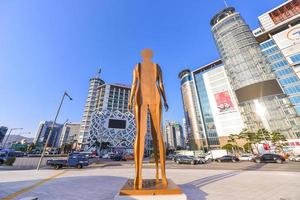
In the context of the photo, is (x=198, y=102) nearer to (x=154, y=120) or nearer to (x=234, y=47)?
(x=234, y=47)

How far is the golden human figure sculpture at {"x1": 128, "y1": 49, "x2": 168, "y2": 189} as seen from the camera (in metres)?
4.90

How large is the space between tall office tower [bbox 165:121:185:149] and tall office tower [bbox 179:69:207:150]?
58.4m

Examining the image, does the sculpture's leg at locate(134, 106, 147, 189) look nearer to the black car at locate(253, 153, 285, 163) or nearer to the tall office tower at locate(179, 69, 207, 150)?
the black car at locate(253, 153, 285, 163)

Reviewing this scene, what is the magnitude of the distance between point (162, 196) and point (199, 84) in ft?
274

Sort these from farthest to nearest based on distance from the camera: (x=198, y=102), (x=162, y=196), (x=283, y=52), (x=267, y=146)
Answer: (x=198, y=102)
(x=283, y=52)
(x=267, y=146)
(x=162, y=196)

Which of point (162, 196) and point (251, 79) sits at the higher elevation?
point (251, 79)

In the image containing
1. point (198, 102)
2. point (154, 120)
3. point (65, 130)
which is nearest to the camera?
point (154, 120)

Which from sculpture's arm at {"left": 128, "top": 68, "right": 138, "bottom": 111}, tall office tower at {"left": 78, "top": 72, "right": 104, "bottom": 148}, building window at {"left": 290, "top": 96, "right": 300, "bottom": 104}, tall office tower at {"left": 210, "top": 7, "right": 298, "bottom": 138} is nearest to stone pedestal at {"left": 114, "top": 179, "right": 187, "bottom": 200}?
sculpture's arm at {"left": 128, "top": 68, "right": 138, "bottom": 111}

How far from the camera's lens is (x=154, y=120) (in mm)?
5207

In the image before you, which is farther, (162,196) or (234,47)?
(234,47)

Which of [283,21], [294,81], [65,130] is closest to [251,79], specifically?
[294,81]

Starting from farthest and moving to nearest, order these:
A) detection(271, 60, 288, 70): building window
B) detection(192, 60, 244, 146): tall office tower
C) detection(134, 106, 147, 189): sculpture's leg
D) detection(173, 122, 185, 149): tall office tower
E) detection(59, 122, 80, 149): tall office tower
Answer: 1. detection(173, 122, 185, 149): tall office tower
2. detection(59, 122, 80, 149): tall office tower
3. detection(192, 60, 244, 146): tall office tower
4. detection(271, 60, 288, 70): building window
5. detection(134, 106, 147, 189): sculpture's leg

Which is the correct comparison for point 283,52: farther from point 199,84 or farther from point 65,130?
point 65,130

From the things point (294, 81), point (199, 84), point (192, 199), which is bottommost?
point (192, 199)
